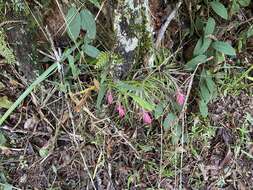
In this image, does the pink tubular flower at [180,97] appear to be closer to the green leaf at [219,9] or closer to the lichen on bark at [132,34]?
the lichen on bark at [132,34]

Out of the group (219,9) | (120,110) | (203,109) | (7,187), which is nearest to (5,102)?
(7,187)

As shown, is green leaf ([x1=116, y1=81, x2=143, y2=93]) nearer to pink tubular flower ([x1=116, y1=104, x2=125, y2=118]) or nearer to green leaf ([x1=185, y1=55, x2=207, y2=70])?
pink tubular flower ([x1=116, y1=104, x2=125, y2=118])

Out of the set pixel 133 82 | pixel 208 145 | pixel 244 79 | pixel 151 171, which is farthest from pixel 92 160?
pixel 244 79

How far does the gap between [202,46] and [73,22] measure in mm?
529

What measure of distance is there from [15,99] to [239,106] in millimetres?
949

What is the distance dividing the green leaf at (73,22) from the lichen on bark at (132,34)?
5.1 inches

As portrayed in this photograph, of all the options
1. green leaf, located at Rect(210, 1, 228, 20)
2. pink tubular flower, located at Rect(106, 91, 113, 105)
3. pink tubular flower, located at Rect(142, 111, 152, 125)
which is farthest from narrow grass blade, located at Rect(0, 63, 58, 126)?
green leaf, located at Rect(210, 1, 228, 20)

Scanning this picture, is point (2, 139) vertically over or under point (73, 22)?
under

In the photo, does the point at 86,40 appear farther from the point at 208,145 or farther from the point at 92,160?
the point at 208,145

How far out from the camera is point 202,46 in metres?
1.59

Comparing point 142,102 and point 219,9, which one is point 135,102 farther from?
point 219,9

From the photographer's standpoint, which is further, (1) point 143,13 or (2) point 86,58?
(2) point 86,58

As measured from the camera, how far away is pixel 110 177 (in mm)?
1657

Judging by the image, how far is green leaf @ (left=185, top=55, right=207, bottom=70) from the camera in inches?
62.5
